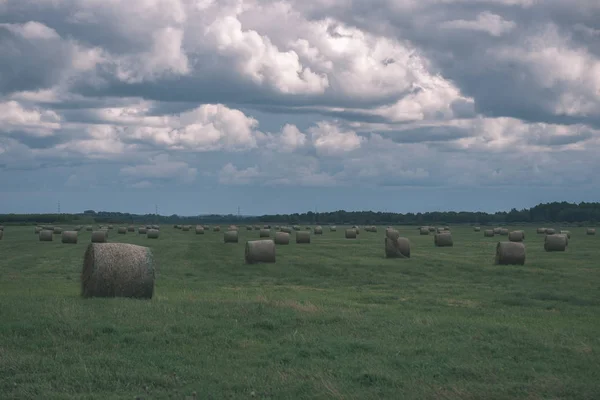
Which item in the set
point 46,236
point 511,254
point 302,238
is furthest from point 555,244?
point 46,236

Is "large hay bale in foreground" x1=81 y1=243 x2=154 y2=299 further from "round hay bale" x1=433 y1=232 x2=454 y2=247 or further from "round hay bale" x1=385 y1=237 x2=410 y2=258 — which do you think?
"round hay bale" x1=433 y1=232 x2=454 y2=247

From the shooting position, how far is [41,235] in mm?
62969

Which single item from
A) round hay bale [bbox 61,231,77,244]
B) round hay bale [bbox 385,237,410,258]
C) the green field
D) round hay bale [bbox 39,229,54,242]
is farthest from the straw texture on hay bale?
round hay bale [bbox 39,229,54,242]

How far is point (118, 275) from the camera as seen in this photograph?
19812 mm

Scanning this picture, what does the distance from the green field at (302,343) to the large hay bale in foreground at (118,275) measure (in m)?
0.49

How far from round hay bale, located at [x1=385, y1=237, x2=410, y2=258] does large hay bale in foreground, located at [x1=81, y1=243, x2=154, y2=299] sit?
21.7 metres

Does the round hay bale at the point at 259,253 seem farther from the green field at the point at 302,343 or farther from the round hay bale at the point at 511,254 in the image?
the green field at the point at 302,343

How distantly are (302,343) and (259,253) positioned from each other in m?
22.3

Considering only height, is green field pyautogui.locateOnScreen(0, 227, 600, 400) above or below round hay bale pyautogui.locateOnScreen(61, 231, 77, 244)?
below

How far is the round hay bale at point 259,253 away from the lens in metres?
35.6

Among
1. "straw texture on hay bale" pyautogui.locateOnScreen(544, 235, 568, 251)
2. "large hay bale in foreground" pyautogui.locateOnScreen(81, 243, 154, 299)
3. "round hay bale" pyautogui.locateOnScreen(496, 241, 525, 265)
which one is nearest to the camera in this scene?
"large hay bale in foreground" pyautogui.locateOnScreen(81, 243, 154, 299)

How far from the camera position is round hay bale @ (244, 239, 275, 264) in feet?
117

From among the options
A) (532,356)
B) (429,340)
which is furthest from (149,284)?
(532,356)

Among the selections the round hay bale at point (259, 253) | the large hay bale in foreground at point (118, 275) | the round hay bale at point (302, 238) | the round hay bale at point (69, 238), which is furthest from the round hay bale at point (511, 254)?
the round hay bale at point (69, 238)
